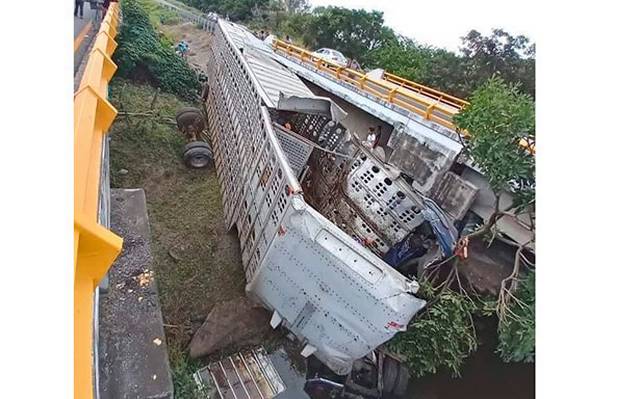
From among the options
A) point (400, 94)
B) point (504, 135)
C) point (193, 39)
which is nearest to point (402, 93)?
point (400, 94)

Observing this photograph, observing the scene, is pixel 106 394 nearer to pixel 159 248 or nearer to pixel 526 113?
pixel 159 248

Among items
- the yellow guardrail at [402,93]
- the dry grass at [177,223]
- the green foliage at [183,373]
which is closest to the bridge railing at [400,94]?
the yellow guardrail at [402,93]

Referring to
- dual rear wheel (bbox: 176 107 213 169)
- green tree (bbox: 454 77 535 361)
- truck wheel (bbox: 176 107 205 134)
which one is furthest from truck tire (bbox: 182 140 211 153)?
green tree (bbox: 454 77 535 361)

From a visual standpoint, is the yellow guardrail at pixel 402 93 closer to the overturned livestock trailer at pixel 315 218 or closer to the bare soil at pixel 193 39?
the overturned livestock trailer at pixel 315 218

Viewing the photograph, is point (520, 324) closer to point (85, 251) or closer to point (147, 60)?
point (85, 251)

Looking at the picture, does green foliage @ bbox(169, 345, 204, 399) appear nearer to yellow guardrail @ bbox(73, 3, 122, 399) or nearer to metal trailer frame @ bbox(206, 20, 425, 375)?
metal trailer frame @ bbox(206, 20, 425, 375)

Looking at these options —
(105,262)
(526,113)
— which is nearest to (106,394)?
(105,262)
